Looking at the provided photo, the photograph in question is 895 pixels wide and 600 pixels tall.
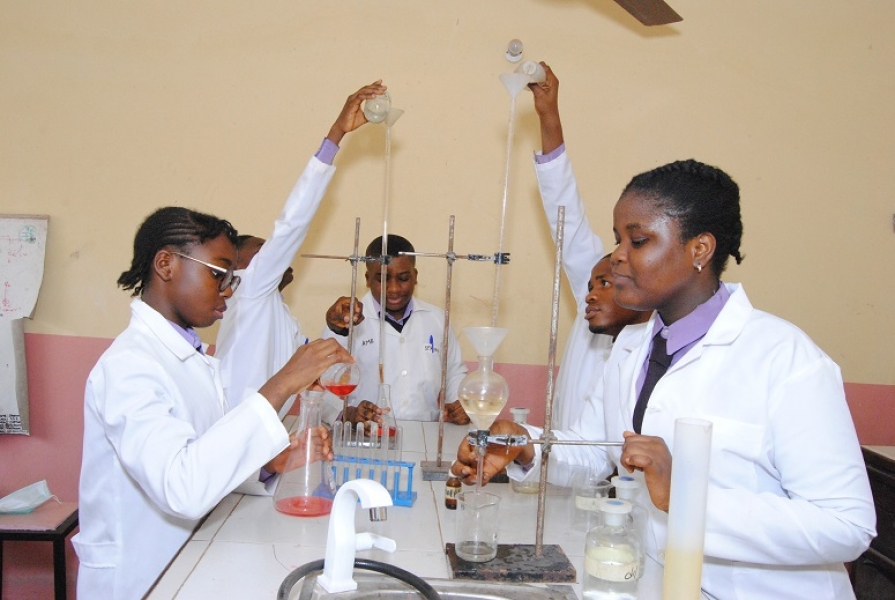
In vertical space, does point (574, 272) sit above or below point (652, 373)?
above

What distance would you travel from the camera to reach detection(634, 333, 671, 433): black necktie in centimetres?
148

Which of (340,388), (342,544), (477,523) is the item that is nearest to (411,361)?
(340,388)

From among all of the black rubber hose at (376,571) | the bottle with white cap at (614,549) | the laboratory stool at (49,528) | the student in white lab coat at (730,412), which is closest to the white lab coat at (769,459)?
the student in white lab coat at (730,412)

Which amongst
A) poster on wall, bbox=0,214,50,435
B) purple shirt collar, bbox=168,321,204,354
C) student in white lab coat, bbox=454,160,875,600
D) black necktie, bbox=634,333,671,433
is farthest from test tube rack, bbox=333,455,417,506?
poster on wall, bbox=0,214,50,435

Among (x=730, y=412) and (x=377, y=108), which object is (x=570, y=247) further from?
(x=730, y=412)

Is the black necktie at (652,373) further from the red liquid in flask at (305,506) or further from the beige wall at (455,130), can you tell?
the beige wall at (455,130)

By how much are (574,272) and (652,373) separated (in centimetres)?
123

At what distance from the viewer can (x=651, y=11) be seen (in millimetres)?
2902

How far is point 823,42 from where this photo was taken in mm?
3307

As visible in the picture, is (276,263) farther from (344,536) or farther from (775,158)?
(775,158)

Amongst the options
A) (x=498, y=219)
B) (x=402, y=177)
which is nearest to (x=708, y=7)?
(x=498, y=219)

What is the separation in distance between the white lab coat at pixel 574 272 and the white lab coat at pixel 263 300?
0.72m

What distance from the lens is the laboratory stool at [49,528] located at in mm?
2590

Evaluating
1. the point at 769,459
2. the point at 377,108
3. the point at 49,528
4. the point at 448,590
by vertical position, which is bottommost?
the point at 49,528
